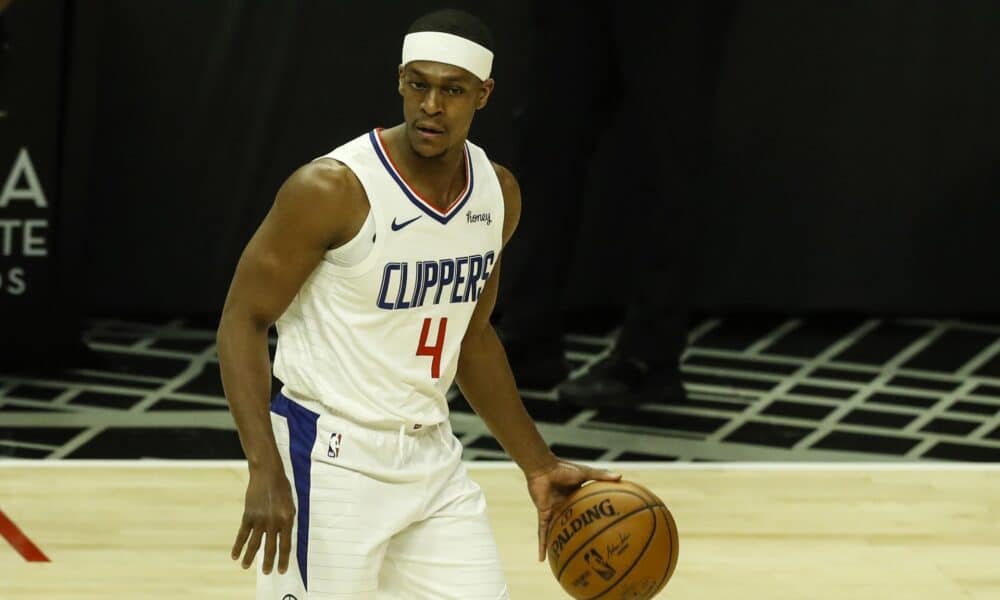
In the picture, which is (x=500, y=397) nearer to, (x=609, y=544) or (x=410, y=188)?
(x=609, y=544)

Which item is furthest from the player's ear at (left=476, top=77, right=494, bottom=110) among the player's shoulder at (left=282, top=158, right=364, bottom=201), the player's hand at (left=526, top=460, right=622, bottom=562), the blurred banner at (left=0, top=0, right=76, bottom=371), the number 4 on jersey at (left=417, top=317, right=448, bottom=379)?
the blurred banner at (left=0, top=0, right=76, bottom=371)

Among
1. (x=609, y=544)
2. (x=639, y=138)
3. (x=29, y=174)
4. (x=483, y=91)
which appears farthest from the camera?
(x=639, y=138)

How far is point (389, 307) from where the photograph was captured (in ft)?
10.7

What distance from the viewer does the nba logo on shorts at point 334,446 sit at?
3.28 meters

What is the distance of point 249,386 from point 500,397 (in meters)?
0.59

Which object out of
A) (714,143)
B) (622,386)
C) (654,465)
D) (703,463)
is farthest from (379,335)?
(714,143)

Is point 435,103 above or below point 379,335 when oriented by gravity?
above

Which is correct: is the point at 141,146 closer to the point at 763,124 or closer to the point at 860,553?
the point at 763,124

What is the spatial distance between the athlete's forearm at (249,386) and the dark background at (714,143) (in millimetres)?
3156

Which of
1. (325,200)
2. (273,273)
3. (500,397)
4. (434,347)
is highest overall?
(325,200)

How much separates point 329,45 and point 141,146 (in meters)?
0.74

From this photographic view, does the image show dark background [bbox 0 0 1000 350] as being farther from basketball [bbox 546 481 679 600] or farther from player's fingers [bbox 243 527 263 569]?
player's fingers [bbox 243 527 263 569]

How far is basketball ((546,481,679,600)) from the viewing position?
346 cm

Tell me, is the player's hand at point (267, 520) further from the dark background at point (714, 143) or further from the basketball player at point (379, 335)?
the dark background at point (714, 143)
